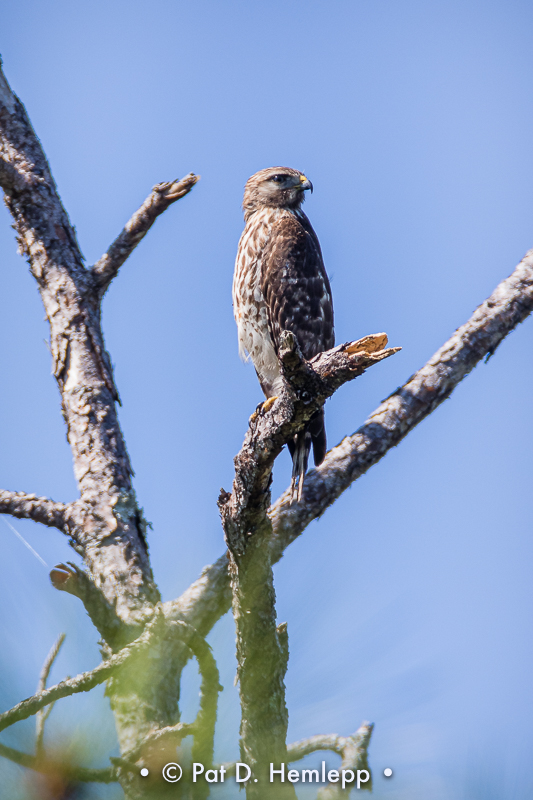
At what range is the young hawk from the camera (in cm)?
467

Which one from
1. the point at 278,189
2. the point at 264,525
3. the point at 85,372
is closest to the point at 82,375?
the point at 85,372

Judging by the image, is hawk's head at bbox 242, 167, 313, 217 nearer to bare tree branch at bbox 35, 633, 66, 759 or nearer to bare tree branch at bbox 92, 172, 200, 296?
bare tree branch at bbox 92, 172, 200, 296

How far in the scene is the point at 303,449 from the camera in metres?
3.68

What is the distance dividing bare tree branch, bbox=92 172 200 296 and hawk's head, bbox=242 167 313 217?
2.14 m

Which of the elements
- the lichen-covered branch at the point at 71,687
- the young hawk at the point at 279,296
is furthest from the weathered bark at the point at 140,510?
the young hawk at the point at 279,296

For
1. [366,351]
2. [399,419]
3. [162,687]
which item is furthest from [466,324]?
[162,687]

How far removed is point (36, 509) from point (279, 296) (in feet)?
7.57

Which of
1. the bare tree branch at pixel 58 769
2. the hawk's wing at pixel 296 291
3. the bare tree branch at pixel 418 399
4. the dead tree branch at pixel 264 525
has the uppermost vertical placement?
the hawk's wing at pixel 296 291

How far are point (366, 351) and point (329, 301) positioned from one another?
306cm

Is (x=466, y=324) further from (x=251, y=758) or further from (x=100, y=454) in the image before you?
(x=251, y=758)

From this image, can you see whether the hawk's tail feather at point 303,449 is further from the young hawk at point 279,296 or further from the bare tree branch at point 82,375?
the bare tree branch at point 82,375

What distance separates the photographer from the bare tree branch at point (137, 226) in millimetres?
3531

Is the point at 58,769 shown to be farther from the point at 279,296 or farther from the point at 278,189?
the point at 278,189

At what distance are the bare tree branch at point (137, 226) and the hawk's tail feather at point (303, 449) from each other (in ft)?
4.43
